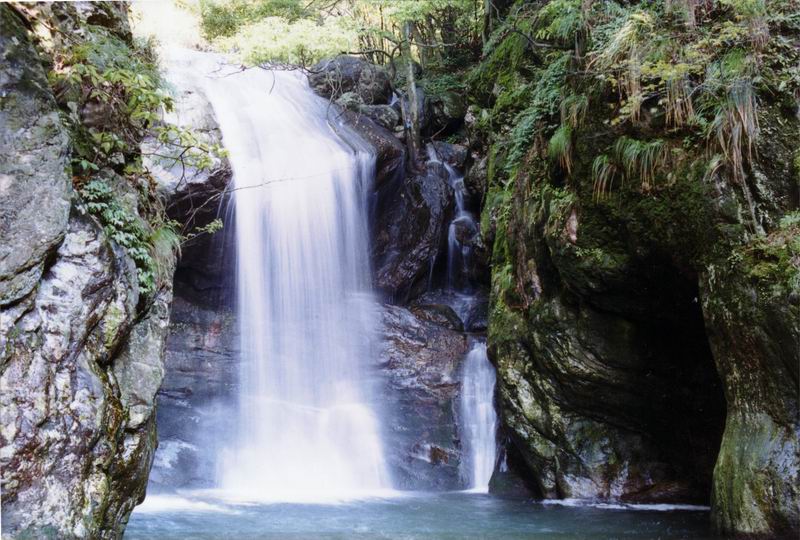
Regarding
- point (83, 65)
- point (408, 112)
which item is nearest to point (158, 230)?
point (83, 65)

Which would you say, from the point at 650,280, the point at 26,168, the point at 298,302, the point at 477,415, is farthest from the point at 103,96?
the point at 477,415

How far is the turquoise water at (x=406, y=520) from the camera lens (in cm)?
720

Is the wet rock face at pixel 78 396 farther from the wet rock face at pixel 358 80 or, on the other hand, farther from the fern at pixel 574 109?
the wet rock face at pixel 358 80

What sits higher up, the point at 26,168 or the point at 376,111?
the point at 376,111

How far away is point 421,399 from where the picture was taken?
11.6m

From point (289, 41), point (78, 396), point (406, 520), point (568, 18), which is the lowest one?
point (406, 520)

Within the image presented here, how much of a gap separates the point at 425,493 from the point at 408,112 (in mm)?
9581

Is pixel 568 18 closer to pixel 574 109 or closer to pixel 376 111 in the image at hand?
pixel 574 109

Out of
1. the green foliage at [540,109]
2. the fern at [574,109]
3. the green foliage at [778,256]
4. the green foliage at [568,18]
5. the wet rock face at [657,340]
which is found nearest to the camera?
the green foliage at [778,256]

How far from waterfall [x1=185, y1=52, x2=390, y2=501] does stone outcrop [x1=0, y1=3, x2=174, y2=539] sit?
5049 millimetres

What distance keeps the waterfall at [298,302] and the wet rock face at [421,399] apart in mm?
379

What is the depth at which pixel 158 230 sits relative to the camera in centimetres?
614

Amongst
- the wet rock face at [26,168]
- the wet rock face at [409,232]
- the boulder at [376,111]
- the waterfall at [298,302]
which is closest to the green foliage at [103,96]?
the wet rock face at [26,168]

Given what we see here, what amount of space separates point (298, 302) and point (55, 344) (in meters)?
8.62
